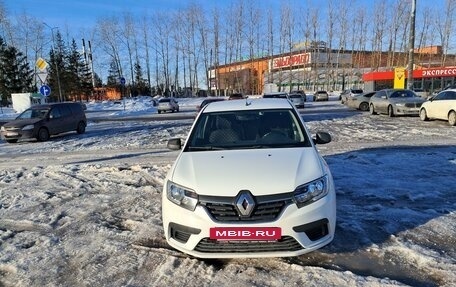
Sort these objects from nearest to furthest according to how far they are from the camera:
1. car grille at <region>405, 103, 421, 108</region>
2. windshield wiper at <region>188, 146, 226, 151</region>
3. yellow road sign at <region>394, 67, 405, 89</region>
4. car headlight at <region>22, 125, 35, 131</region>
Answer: windshield wiper at <region>188, 146, 226, 151</region> < car headlight at <region>22, 125, 35, 131</region> < car grille at <region>405, 103, 421, 108</region> < yellow road sign at <region>394, 67, 405, 89</region>

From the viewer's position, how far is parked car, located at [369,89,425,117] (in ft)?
63.7

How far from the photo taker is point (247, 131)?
4.99m

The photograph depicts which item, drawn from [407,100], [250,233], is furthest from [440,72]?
[250,233]

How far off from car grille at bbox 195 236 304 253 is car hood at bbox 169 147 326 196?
433mm

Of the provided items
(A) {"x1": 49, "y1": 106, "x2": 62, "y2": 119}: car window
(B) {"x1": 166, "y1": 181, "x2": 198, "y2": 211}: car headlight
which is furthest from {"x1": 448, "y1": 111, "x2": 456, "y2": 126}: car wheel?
(A) {"x1": 49, "y1": 106, "x2": 62, "y2": 119}: car window

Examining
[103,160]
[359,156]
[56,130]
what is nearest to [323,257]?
[359,156]

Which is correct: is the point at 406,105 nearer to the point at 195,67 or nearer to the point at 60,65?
the point at 195,67

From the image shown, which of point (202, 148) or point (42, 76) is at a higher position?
point (42, 76)

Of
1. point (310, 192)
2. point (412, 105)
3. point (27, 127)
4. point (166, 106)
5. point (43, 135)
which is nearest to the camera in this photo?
point (310, 192)

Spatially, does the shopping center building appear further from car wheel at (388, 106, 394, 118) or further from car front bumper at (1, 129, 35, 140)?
car front bumper at (1, 129, 35, 140)

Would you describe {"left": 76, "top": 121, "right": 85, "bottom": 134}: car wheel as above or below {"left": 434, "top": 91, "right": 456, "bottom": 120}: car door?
below

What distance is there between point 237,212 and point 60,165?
7.87m

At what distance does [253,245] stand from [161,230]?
1854 mm

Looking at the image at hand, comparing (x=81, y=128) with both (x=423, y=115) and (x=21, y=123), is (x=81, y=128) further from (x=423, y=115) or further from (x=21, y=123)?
(x=423, y=115)
